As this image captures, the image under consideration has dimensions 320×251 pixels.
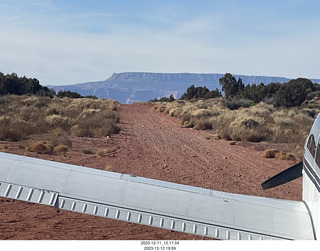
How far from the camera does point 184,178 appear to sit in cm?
1256

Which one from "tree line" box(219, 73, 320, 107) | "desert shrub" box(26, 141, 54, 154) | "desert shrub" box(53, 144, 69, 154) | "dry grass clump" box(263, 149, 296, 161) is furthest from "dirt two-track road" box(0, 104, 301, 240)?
"tree line" box(219, 73, 320, 107)

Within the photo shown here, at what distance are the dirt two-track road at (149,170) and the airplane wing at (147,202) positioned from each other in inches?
115

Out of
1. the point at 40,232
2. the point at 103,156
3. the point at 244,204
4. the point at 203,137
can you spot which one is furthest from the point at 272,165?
the point at 244,204

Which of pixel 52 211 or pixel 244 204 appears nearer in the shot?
pixel 244 204

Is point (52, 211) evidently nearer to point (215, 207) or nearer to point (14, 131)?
point (215, 207)

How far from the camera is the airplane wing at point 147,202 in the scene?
4.04 meters

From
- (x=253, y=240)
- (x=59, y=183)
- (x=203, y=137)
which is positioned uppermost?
(x=59, y=183)

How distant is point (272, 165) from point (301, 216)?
11.5 m

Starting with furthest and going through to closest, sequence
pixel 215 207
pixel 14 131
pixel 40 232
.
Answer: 1. pixel 14 131
2. pixel 40 232
3. pixel 215 207

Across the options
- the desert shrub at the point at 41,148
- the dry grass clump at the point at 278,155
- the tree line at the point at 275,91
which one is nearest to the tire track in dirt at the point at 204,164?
the dry grass clump at the point at 278,155

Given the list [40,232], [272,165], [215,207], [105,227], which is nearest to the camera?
[215,207]

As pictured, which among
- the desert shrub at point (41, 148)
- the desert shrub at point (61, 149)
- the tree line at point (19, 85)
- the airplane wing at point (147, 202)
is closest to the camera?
the airplane wing at point (147, 202)

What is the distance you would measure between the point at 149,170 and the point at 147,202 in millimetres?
9305

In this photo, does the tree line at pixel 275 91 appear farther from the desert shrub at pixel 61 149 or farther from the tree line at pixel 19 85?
the desert shrub at pixel 61 149
